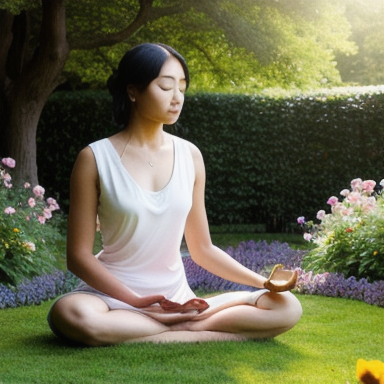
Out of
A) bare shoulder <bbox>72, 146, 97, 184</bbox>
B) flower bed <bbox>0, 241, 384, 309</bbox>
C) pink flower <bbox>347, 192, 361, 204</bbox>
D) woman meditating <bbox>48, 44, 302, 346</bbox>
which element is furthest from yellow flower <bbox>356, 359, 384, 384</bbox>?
pink flower <bbox>347, 192, 361, 204</bbox>

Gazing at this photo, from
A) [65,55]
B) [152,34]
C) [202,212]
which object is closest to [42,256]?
[202,212]

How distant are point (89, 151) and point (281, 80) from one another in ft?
28.9

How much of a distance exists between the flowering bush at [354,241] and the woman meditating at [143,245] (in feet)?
7.88

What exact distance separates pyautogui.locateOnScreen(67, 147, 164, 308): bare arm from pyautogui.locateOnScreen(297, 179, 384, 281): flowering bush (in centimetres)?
290

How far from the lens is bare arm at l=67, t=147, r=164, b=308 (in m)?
4.13

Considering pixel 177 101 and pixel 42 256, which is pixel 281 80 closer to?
pixel 42 256

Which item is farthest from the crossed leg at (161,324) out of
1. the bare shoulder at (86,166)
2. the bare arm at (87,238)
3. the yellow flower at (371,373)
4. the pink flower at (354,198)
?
the pink flower at (354,198)

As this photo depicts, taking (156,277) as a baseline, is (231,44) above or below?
above

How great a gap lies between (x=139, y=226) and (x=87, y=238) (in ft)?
0.90

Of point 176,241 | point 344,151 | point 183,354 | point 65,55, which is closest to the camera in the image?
point 183,354

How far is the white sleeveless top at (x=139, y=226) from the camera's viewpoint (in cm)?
420

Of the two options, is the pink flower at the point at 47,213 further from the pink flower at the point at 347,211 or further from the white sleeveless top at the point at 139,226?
the white sleeveless top at the point at 139,226

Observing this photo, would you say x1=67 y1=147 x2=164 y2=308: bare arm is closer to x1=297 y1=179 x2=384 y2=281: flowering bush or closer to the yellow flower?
the yellow flower

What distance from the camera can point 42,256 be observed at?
719 cm
